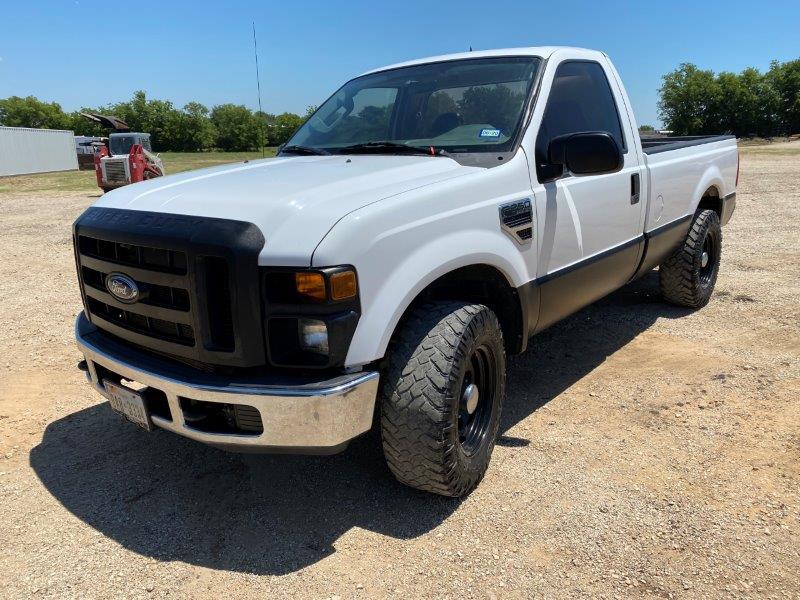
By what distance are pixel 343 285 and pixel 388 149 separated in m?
1.40

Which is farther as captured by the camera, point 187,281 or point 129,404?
point 129,404

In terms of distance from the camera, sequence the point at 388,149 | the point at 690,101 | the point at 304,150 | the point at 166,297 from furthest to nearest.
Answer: the point at 690,101 < the point at 304,150 < the point at 388,149 < the point at 166,297

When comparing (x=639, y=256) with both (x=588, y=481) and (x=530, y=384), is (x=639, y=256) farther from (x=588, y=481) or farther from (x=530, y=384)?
(x=588, y=481)

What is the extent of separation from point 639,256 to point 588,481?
1.94 m

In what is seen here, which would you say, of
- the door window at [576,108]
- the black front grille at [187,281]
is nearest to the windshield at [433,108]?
the door window at [576,108]

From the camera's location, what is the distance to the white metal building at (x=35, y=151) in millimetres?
36531

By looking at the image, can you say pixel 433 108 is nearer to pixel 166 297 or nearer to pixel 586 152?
pixel 586 152

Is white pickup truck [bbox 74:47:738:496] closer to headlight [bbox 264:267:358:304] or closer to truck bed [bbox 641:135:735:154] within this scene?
headlight [bbox 264:267:358:304]

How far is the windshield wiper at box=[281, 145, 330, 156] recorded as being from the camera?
12.4 ft

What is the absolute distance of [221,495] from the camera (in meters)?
3.07

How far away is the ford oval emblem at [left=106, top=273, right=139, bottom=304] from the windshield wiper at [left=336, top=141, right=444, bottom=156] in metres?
1.50

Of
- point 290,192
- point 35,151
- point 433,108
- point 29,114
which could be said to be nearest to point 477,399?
point 290,192

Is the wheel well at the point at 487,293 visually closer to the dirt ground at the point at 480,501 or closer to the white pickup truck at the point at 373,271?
the white pickup truck at the point at 373,271

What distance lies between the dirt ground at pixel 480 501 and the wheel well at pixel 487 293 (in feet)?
2.11
